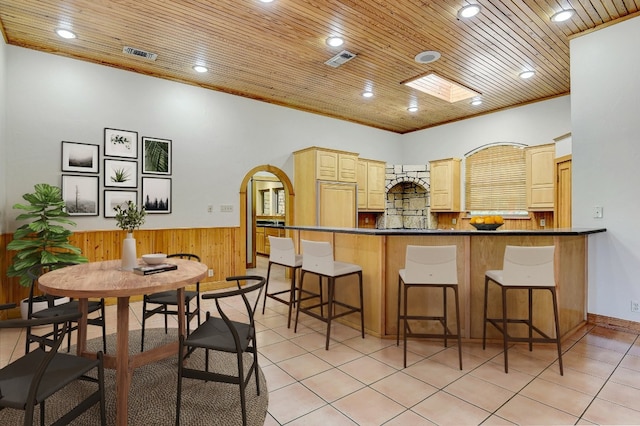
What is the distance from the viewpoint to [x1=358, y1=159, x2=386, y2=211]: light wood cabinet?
6852 mm

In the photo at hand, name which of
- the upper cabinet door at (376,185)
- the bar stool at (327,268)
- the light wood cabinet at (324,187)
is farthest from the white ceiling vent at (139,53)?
the upper cabinet door at (376,185)

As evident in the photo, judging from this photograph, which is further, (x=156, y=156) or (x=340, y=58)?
(x=156, y=156)

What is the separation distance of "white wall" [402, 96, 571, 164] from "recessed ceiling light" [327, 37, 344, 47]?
400 centimetres

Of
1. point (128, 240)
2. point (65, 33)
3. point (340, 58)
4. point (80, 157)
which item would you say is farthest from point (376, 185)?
point (65, 33)

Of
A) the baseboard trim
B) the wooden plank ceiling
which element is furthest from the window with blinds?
the baseboard trim

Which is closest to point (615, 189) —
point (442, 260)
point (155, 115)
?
point (442, 260)

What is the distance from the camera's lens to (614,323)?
3.53 meters

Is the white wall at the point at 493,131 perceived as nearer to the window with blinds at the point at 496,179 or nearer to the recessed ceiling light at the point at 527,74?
the window with blinds at the point at 496,179

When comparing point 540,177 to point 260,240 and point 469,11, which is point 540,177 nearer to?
point 469,11

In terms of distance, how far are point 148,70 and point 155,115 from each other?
24.1 inches

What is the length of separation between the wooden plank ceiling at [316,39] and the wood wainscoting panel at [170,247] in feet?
7.51

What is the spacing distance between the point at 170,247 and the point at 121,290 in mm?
3200

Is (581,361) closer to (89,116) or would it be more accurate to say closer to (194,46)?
(194,46)

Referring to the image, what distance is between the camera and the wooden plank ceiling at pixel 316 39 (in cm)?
327
